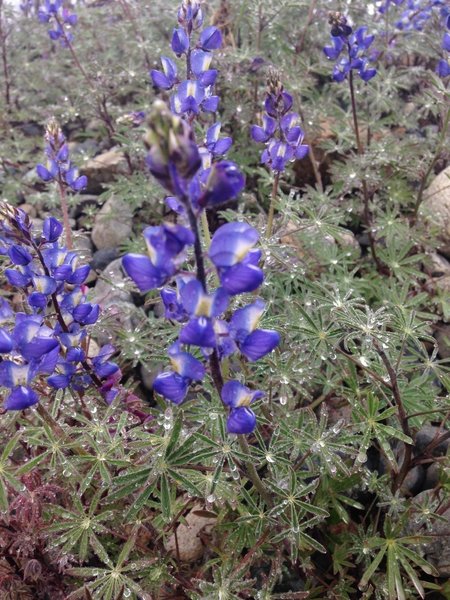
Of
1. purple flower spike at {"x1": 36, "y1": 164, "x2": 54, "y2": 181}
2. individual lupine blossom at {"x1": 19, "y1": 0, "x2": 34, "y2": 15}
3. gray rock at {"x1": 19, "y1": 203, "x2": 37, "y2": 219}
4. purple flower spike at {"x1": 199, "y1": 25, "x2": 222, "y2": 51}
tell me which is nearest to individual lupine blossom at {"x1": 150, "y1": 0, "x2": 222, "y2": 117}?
purple flower spike at {"x1": 199, "y1": 25, "x2": 222, "y2": 51}

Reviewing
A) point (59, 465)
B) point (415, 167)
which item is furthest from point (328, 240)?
point (59, 465)

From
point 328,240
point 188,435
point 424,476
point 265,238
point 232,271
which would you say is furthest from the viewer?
point 328,240

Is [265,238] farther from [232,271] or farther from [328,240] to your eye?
[232,271]

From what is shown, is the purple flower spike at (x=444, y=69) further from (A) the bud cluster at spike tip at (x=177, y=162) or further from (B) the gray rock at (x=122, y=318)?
(A) the bud cluster at spike tip at (x=177, y=162)

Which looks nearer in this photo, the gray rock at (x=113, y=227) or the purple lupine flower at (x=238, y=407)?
the purple lupine flower at (x=238, y=407)

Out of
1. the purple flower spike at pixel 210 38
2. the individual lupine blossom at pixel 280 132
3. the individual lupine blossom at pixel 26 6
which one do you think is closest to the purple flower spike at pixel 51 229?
the individual lupine blossom at pixel 280 132

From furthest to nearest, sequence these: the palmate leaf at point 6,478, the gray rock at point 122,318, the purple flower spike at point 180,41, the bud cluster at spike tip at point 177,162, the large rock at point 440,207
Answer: the large rock at point 440,207 < the gray rock at point 122,318 < the purple flower spike at point 180,41 < the palmate leaf at point 6,478 < the bud cluster at spike tip at point 177,162

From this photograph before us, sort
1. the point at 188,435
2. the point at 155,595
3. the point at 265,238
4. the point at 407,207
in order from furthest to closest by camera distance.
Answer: the point at 407,207 < the point at 265,238 < the point at 155,595 < the point at 188,435
